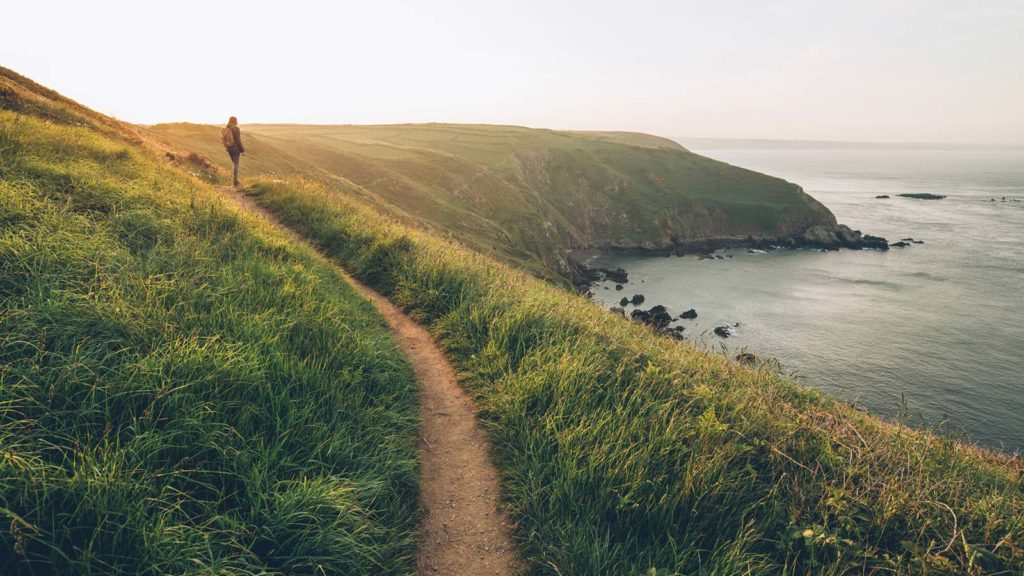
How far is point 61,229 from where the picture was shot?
6016mm

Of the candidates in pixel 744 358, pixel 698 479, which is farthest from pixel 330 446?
pixel 744 358

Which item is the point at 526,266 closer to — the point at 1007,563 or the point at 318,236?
the point at 318,236

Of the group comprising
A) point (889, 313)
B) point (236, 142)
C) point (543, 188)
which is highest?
point (543, 188)

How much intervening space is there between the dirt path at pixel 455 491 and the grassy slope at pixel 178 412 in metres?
0.25

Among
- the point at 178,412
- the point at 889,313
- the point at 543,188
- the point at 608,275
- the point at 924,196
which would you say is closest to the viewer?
the point at 178,412

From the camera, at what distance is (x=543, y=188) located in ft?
347

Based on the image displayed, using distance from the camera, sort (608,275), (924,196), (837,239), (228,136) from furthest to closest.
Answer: (924,196) → (837,239) → (608,275) → (228,136)

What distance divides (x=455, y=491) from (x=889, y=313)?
222 feet

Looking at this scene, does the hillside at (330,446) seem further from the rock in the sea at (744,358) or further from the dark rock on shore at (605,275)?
the dark rock on shore at (605,275)

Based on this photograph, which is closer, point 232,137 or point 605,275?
point 232,137

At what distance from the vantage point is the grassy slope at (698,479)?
4.08 meters

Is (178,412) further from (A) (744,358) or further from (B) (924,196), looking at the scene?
(B) (924,196)

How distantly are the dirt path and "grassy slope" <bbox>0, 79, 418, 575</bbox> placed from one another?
0.25m

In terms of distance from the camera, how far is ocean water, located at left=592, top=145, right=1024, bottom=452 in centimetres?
3438
